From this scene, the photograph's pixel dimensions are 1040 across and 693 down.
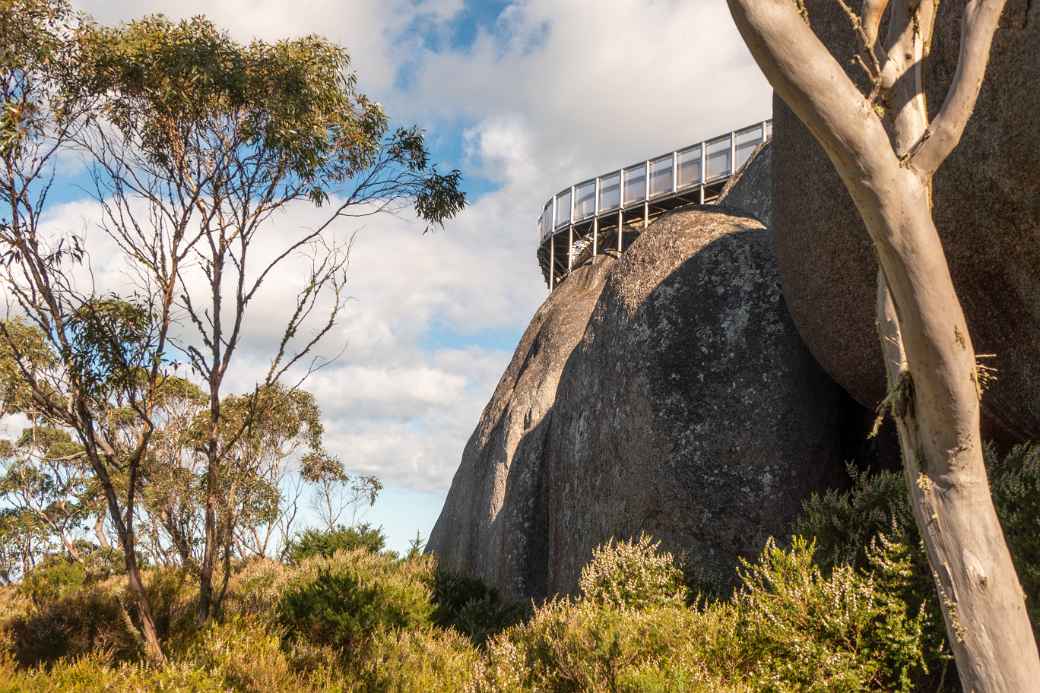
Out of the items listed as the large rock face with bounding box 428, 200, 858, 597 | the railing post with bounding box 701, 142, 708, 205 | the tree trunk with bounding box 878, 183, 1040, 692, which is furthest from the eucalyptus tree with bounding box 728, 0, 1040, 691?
the railing post with bounding box 701, 142, 708, 205

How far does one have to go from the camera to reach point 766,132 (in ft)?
68.4

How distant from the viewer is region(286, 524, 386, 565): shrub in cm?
2236

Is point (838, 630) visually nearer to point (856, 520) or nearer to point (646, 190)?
point (856, 520)

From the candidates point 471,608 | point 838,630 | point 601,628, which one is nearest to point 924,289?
point 838,630

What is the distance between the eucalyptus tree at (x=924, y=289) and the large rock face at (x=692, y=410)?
4.24m

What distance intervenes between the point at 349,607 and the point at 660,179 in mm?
16797

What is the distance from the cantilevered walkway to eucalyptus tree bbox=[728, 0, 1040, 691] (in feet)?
50.7

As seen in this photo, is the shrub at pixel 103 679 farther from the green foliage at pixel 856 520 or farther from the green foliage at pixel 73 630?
the green foliage at pixel 856 520

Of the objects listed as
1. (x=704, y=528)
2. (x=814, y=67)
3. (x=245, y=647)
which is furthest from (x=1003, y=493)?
(x=245, y=647)

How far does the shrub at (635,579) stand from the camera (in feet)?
29.6

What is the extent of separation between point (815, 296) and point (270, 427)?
74.7 ft

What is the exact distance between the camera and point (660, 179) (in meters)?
25.2

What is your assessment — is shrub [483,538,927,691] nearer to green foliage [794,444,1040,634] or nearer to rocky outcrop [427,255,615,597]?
green foliage [794,444,1040,634]

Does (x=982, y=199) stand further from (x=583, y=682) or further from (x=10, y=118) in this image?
(x=10, y=118)
